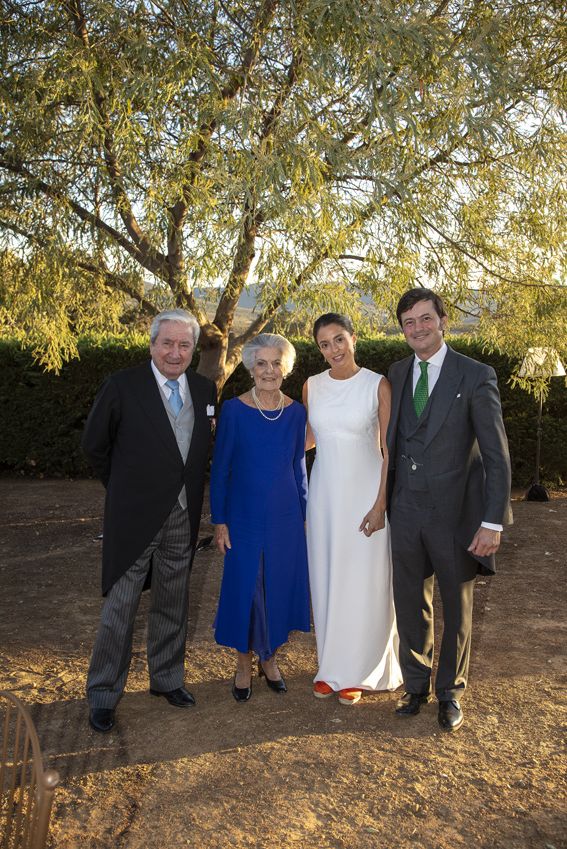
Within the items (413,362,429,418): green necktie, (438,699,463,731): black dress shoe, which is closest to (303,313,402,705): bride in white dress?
(413,362,429,418): green necktie

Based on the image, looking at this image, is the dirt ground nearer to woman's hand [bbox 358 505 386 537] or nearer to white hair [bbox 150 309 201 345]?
woman's hand [bbox 358 505 386 537]

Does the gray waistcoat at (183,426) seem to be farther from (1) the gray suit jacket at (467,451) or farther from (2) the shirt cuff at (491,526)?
(2) the shirt cuff at (491,526)

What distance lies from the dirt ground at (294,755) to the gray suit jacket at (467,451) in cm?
89

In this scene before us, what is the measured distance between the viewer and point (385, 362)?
10477mm

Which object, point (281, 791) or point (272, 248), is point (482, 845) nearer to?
point (281, 791)

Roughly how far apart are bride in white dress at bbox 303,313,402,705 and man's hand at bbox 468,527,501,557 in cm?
49

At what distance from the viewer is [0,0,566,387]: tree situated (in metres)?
4.44

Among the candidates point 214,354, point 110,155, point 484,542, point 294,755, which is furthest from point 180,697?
point 214,354

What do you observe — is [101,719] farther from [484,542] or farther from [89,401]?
[89,401]

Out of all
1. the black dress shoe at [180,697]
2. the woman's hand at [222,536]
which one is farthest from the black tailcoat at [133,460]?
the black dress shoe at [180,697]

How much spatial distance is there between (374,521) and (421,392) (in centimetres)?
68

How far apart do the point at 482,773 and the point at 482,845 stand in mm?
517

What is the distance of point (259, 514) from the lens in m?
3.89

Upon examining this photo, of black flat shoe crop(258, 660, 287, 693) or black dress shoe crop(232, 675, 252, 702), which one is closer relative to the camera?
black dress shoe crop(232, 675, 252, 702)
